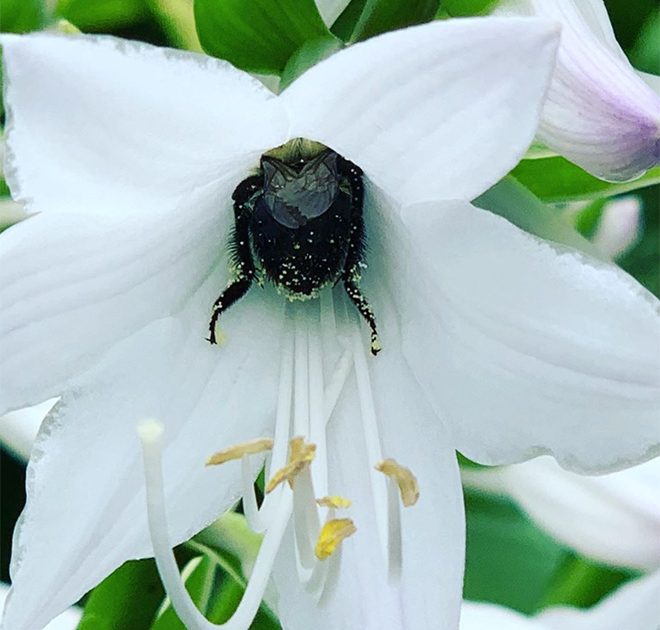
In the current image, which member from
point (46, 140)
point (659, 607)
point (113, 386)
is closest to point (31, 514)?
point (113, 386)

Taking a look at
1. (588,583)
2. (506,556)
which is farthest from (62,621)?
(506,556)

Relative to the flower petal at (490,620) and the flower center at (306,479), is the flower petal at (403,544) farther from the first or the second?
the flower petal at (490,620)

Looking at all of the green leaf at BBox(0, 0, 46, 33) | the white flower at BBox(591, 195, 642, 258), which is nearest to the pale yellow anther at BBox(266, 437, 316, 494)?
the green leaf at BBox(0, 0, 46, 33)

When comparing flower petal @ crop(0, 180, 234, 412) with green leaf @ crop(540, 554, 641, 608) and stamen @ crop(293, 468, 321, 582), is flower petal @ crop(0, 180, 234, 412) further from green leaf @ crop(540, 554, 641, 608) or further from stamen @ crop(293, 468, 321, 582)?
green leaf @ crop(540, 554, 641, 608)

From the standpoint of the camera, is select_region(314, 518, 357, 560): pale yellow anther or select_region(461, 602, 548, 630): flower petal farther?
select_region(461, 602, 548, 630): flower petal

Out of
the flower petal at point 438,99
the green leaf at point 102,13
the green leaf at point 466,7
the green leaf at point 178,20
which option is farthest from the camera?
the green leaf at point 102,13

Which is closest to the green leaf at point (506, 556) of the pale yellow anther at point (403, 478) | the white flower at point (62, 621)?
the white flower at point (62, 621)

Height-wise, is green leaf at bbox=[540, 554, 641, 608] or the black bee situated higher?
the black bee

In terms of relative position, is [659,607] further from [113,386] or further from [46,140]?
[46,140]
